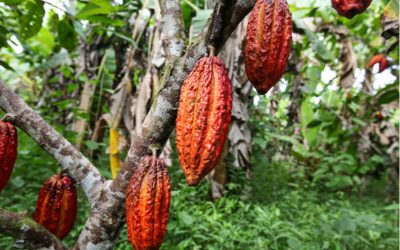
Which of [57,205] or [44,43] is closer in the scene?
[57,205]

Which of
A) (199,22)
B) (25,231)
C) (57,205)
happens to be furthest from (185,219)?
(25,231)

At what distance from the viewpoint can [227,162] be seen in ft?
10.2

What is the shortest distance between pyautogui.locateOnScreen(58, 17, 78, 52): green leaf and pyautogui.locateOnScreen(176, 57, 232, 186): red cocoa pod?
1.00 m

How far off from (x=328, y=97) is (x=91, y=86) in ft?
9.47

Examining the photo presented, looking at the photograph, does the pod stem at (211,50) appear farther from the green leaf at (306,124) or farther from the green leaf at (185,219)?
the green leaf at (306,124)

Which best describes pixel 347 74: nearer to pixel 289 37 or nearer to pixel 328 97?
pixel 328 97

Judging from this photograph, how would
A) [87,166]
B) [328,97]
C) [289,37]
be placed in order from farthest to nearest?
[328,97]
[87,166]
[289,37]

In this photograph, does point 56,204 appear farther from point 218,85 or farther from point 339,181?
point 339,181

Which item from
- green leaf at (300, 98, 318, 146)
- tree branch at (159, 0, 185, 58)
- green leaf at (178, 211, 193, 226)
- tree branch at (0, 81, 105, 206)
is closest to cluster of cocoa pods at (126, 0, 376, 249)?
tree branch at (159, 0, 185, 58)

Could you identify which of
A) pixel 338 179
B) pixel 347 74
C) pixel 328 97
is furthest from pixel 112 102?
pixel 328 97

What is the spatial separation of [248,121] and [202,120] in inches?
98.3

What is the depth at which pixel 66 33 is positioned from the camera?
1700 millimetres

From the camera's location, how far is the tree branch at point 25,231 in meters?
1.03

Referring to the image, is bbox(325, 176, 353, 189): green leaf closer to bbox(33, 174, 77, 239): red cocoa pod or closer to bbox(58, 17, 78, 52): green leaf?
bbox(58, 17, 78, 52): green leaf
